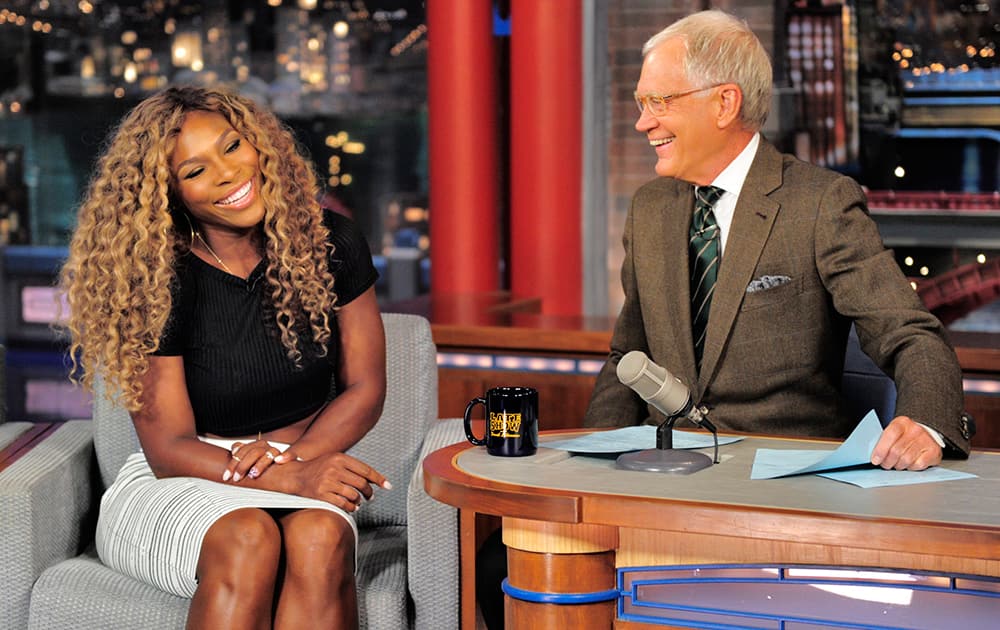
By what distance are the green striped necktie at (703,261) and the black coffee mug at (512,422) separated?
0.50 metres

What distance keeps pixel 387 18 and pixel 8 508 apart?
4.74 metres

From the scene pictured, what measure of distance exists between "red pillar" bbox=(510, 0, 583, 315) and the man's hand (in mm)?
2982

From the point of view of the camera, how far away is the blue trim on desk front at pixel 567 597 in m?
1.64

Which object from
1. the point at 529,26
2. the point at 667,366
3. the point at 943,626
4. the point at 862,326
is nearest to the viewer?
the point at 943,626

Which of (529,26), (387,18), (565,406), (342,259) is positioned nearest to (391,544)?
(342,259)

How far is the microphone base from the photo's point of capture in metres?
1.72

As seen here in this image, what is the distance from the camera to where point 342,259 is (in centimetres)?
238

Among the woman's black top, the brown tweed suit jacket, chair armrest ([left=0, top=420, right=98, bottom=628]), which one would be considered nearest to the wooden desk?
the brown tweed suit jacket

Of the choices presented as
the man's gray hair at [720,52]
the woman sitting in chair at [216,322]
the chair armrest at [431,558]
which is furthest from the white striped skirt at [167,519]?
the man's gray hair at [720,52]

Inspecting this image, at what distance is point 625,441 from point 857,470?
344mm

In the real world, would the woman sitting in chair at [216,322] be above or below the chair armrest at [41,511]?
above

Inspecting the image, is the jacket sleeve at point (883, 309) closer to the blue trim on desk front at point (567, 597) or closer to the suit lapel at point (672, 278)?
the suit lapel at point (672, 278)

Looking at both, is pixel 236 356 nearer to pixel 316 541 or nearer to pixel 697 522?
pixel 316 541

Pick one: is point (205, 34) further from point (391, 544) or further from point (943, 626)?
point (943, 626)
